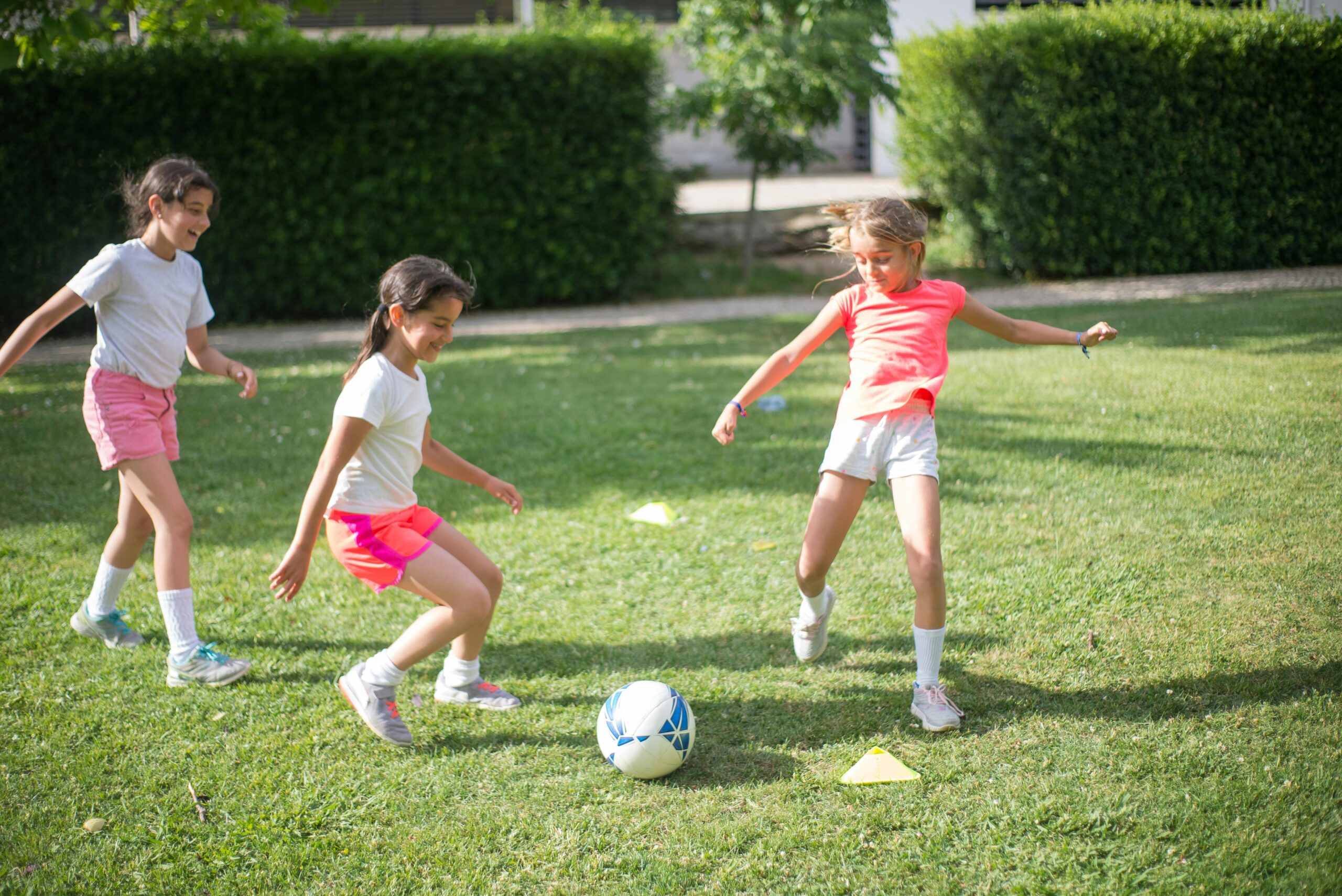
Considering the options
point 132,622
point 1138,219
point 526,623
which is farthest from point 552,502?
point 1138,219

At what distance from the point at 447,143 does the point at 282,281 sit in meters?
2.76

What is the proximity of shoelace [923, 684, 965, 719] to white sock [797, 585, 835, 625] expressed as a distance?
51cm

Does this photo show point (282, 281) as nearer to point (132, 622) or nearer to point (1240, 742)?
point (132, 622)

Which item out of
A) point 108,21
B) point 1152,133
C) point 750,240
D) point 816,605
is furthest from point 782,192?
point 816,605

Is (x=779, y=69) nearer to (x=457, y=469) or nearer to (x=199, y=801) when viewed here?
(x=457, y=469)

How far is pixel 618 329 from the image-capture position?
11.9 meters

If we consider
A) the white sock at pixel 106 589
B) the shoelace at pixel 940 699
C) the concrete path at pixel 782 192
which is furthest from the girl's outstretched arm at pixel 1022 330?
the concrete path at pixel 782 192

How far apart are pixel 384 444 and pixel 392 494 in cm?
17

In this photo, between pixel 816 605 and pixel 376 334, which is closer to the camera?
pixel 376 334

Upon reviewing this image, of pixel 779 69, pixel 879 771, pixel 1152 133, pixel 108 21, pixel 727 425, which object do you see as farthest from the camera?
pixel 779 69

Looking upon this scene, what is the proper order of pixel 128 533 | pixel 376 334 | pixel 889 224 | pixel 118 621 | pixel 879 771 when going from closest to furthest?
pixel 879 771 < pixel 376 334 < pixel 889 224 < pixel 128 533 < pixel 118 621

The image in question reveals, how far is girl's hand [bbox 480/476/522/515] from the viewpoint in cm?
362

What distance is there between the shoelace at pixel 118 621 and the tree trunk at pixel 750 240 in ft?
35.6

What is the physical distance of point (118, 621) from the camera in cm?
425
